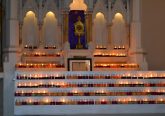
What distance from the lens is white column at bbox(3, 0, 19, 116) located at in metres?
15.4

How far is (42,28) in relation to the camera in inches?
676

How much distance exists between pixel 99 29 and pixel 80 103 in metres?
3.78

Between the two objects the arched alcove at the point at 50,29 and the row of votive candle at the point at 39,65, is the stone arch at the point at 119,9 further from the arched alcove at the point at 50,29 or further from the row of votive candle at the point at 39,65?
the row of votive candle at the point at 39,65

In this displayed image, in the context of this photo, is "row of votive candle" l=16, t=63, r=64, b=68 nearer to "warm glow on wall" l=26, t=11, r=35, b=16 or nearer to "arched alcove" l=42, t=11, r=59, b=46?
"arched alcove" l=42, t=11, r=59, b=46

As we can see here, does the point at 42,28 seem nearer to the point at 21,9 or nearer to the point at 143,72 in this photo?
the point at 21,9

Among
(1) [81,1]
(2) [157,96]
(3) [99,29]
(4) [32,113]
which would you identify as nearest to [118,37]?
(3) [99,29]

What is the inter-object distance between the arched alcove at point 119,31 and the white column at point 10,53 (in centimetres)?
330

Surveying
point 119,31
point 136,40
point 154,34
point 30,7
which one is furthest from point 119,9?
point 30,7

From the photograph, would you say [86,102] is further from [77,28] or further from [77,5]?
[77,5]

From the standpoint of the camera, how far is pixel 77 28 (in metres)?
16.7

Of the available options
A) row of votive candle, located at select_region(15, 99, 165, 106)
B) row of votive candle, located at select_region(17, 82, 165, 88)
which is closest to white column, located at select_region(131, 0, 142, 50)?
row of votive candle, located at select_region(17, 82, 165, 88)

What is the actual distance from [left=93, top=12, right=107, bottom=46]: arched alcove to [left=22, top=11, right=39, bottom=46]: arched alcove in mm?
2005

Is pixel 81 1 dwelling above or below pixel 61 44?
above

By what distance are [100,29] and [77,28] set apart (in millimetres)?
1081
